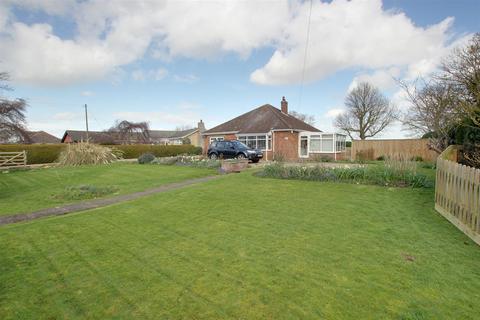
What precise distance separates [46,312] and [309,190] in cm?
717

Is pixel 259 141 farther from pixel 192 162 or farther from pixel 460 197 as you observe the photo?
pixel 460 197

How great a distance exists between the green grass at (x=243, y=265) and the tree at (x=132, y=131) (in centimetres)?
4175

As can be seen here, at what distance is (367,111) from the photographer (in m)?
38.8

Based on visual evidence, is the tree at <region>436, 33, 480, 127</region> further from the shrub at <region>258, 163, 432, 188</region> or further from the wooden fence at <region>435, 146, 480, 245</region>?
the wooden fence at <region>435, 146, 480, 245</region>

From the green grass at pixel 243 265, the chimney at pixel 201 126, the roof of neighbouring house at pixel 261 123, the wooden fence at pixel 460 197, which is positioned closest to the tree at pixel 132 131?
the chimney at pixel 201 126

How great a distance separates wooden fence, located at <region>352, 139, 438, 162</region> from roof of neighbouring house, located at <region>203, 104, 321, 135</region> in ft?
18.4

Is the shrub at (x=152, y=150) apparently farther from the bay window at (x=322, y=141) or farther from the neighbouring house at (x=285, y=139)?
the bay window at (x=322, y=141)

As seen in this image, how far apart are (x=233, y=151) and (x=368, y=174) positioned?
11390 millimetres

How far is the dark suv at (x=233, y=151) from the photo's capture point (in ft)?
63.3

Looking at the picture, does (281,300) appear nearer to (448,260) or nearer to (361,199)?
(448,260)

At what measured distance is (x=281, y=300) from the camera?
8.83ft

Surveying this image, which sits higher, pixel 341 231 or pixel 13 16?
pixel 13 16

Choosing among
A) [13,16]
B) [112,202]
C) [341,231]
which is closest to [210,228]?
[341,231]

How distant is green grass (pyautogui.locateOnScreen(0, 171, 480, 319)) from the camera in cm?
260
